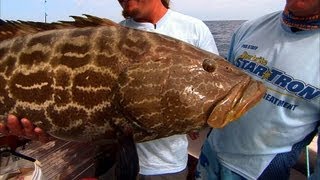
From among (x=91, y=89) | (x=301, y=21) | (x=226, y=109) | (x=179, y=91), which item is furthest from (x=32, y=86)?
(x=301, y=21)

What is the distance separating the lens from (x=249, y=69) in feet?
9.04

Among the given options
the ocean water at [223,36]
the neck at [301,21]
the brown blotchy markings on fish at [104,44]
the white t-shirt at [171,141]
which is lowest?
the ocean water at [223,36]

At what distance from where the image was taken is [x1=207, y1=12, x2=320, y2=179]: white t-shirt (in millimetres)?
2439

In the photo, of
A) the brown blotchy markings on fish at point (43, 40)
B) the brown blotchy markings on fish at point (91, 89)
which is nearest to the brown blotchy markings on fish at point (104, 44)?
the brown blotchy markings on fish at point (91, 89)

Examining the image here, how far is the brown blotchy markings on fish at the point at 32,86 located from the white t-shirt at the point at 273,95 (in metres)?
1.48

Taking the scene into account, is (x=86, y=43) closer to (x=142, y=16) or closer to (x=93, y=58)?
(x=93, y=58)

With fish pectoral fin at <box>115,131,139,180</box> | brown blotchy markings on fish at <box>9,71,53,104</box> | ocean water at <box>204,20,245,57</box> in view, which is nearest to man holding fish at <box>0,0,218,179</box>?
ocean water at <box>204,20,245,57</box>

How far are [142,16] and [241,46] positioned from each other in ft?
3.47

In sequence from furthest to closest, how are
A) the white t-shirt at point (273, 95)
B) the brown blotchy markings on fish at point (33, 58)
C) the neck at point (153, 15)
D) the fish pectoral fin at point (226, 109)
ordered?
1. the neck at point (153, 15)
2. the white t-shirt at point (273, 95)
3. the brown blotchy markings on fish at point (33, 58)
4. the fish pectoral fin at point (226, 109)

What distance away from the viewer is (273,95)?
8.46ft

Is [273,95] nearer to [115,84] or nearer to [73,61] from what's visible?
[115,84]

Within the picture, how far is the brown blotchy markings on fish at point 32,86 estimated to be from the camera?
2.30m

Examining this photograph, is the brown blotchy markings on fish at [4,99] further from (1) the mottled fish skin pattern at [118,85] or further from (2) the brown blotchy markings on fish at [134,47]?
(2) the brown blotchy markings on fish at [134,47]

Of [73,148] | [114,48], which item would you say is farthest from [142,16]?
[73,148]
